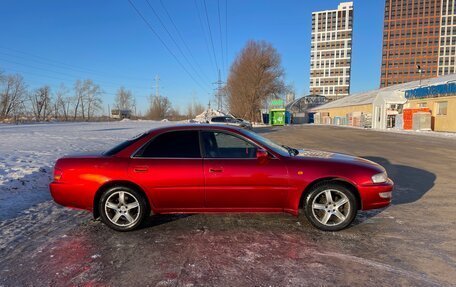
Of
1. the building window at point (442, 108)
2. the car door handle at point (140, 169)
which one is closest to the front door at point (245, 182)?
the car door handle at point (140, 169)

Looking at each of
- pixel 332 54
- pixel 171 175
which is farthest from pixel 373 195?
pixel 332 54

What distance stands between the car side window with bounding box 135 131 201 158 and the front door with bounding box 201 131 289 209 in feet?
0.93

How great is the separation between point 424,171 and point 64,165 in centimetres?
898

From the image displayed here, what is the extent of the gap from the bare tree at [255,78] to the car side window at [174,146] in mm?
61218

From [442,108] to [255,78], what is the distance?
1520 inches

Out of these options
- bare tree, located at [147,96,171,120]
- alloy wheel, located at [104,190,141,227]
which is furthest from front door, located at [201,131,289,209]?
bare tree, located at [147,96,171,120]

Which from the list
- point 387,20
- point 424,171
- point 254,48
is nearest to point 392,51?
point 387,20

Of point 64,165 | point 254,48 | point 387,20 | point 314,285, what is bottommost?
point 314,285

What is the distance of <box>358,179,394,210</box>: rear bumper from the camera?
4.30m

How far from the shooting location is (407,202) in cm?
572

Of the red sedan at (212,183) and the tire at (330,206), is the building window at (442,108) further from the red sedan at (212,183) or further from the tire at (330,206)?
the tire at (330,206)

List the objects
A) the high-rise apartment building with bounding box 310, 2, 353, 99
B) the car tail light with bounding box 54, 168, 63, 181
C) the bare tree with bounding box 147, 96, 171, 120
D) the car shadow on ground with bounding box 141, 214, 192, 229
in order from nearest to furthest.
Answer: the car tail light with bounding box 54, 168, 63, 181, the car shadow on ground with bounding box 141, 214, 192, 229, the bare tree with bounding box 147, 96, 171, 120, the high-rise apartment building with bounding box 310, 2, 353, 99

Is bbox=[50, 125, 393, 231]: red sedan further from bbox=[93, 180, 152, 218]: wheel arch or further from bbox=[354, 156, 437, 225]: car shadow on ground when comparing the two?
bbox=[354, 156, 437, 225]: car shadow on ground

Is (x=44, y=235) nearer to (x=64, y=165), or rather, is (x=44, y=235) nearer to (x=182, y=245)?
(x=64, y=165)
